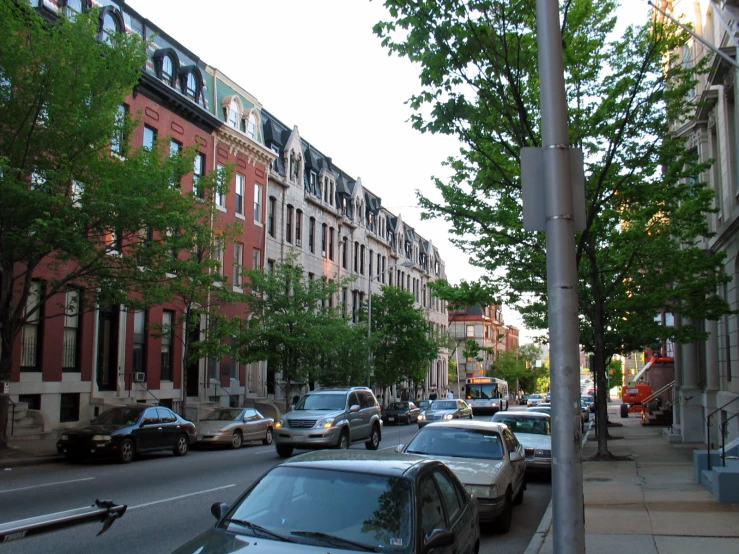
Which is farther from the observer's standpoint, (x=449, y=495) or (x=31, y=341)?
(x=31, y=341)

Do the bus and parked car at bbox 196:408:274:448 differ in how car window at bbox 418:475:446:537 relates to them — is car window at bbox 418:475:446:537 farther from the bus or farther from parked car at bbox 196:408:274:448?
the bus

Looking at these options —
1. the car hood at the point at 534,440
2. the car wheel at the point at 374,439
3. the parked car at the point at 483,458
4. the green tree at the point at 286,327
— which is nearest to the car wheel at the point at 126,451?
the car wheel at the point at 374,439

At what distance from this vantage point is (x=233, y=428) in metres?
23.5

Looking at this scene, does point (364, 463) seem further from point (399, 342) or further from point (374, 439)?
point (399, 342)

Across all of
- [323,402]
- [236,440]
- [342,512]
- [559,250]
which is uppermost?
[559,250]

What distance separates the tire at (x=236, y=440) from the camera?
23.4m

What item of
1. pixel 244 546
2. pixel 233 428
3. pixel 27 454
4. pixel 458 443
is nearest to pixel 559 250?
pixel 244 546

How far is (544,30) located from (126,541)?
7.48 meters

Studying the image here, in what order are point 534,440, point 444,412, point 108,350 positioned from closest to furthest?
point 534,440, point 108,350, point 444,412

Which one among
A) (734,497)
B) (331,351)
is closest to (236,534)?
(734,497)

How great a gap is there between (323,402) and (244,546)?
54.4ft

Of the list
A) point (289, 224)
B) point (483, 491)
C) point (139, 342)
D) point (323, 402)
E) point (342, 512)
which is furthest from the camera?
point (289, 224)

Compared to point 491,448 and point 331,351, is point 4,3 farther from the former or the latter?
point 331,351

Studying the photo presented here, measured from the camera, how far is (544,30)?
5.68 meters
